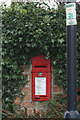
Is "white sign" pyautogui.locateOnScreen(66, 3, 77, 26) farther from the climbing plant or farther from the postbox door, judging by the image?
the postbox door

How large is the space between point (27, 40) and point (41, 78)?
0.82 meters

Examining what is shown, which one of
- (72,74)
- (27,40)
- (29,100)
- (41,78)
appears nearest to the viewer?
(72,74)

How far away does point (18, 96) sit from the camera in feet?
13.4

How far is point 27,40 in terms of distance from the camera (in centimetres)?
388

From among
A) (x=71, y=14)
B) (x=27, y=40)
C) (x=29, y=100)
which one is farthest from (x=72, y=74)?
(x=29, y=100)

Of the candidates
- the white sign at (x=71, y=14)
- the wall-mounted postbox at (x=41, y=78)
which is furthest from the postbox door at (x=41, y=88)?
the white sign at (x=71, y=14)

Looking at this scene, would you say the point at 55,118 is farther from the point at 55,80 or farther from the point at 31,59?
the point at 31,59

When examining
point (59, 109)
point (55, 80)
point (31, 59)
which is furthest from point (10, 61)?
point (59, 109)

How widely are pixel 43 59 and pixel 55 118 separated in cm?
125

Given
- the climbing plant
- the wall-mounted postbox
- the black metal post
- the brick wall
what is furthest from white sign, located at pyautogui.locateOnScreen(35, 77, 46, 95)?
the black metal post

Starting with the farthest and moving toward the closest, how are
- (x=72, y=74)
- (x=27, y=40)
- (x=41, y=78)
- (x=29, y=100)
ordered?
(x=29, y=100) → (x=41, y=78) → (x=27, y=40) → (x=72, y=74)

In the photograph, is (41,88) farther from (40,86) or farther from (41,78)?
(41,78)

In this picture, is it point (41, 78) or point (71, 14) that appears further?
point (41, 78)

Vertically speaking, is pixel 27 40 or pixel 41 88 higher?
pixel 27 40
